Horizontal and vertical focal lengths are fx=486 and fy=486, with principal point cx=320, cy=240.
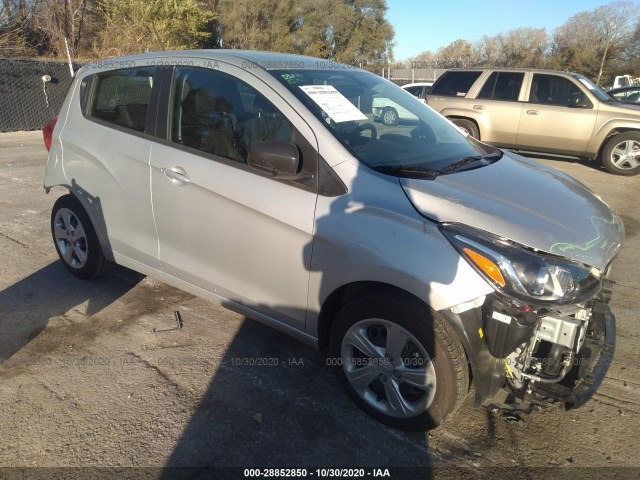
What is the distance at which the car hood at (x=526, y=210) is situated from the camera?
225 centimetres

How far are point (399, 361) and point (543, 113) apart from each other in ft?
28.6

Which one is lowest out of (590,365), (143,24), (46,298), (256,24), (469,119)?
(46,298)

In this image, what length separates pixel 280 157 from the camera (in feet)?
8.28

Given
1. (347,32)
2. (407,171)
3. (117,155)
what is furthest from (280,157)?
(347,32)

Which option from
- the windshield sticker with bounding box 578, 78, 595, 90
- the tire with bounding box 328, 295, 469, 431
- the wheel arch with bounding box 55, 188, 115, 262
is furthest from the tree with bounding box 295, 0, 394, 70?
the tire with bounding box 328, 295, 469, 431

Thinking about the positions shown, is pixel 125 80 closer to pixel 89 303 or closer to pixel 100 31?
pixel 89 303

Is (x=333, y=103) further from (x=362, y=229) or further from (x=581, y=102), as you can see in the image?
(x=581, y=102)

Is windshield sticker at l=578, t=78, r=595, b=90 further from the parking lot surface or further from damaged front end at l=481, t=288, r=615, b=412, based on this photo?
damaged front end at l=481, t=288, r=615, b=412

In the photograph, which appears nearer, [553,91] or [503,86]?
[553,91]

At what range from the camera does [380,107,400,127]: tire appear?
10.3 ft

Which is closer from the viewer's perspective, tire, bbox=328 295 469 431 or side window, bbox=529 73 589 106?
tire, bbox=328 295 469 431

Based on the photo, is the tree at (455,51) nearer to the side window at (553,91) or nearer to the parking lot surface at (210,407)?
the side window at (553,91)

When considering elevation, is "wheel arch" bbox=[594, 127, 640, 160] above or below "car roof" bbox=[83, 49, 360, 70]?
below

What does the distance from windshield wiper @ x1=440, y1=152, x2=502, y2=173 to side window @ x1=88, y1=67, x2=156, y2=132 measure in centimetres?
205
